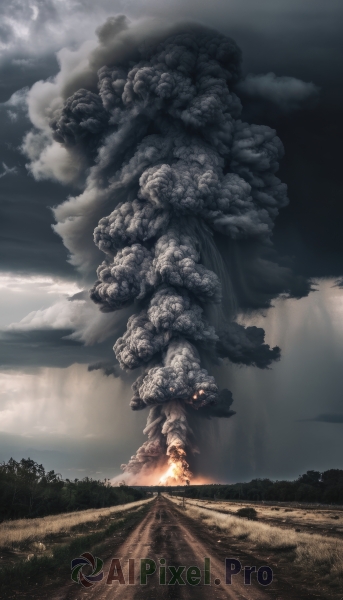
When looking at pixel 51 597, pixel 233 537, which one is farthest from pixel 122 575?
pixel 233 537

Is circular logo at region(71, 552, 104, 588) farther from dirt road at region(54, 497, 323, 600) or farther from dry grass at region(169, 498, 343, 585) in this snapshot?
dry grass at region(169, 498, 343, 585)

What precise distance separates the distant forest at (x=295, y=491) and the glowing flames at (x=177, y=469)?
22.4 m

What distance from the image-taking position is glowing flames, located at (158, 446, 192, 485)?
94.5 meters

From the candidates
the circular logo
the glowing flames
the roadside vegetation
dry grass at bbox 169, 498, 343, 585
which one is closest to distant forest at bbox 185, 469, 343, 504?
the glowing flames

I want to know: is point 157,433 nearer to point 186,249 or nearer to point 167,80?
point 186,249

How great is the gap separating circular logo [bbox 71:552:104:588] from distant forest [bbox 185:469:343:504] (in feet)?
251

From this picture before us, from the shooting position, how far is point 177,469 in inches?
3826

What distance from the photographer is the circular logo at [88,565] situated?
17.0 meters

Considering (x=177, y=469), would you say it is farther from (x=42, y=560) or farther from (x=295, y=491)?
(x=42, y=560)

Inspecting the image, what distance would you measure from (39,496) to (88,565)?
3870 cm

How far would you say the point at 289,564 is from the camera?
21.0 m

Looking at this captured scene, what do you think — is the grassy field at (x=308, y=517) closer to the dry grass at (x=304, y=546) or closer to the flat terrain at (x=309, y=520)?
the flat terrain at (x=309, y=520)

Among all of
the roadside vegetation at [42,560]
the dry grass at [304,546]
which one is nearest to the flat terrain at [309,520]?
the dry grass at [304,546]

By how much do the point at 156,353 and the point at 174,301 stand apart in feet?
48.4
